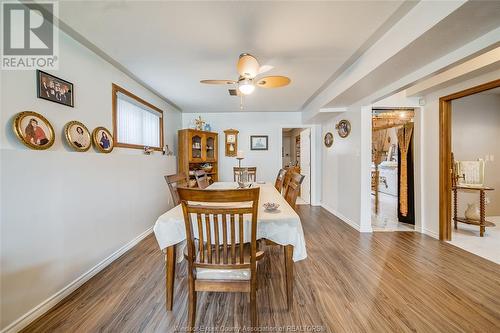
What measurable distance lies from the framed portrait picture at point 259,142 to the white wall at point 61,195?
283 centimetres

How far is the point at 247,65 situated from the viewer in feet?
5.85

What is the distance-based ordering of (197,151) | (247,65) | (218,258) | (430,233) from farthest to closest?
(197,151) < (430,233) < (247,65) < (218,258)

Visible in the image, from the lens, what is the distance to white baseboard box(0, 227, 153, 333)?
135 centimetres

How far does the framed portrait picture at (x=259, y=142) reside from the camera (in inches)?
197

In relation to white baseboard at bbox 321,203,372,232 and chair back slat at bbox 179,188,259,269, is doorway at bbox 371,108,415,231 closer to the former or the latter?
white baseboard at bbox 321,203,372,232

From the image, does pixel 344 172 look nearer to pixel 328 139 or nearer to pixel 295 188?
pixel 328 139

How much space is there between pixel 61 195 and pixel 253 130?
3.89 m

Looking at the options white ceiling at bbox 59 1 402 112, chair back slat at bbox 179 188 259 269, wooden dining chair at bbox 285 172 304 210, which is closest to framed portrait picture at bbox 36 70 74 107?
white ceiling at bbox 59 1 402 112

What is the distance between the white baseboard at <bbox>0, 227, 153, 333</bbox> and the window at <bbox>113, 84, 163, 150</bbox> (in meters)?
1.36

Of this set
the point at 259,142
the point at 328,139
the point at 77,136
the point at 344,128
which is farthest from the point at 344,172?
the point at 77,136

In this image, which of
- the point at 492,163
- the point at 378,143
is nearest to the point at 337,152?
the point at 492,163

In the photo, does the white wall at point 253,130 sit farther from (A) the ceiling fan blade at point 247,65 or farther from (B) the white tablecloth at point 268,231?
(B) the white tablecloth at point 268,231

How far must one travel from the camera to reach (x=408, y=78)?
2.13 metres

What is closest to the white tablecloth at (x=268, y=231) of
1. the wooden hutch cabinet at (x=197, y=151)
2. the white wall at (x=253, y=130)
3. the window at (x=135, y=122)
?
the window at (x=135, y=122)
